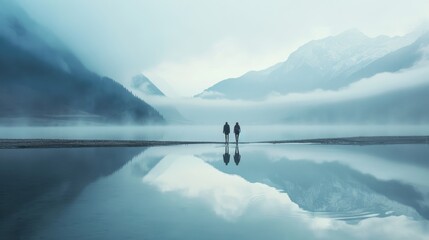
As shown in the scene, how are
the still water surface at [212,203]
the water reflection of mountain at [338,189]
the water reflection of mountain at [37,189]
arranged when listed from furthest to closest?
the water reflection of mountain at [338,189]
the water reflection of mountain at [37,189]
the still water surface at [212,203]

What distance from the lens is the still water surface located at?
15828 mm

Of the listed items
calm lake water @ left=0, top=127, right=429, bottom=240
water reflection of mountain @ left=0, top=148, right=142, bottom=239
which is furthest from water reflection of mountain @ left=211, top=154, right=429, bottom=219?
water reflection of mountain @ left=0, top=148, right=142, bottom=239

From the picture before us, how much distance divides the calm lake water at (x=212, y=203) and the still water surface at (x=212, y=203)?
1.4 inches

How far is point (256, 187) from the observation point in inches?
1018

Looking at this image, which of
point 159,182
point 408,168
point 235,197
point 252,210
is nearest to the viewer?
point 252,210

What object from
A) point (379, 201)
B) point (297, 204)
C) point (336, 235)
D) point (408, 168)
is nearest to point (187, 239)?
point (336, 235)

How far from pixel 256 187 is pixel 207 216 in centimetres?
800

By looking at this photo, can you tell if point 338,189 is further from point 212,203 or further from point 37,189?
point 37,189

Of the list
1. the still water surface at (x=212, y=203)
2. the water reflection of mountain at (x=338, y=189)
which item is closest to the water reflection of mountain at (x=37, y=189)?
the still water surface at (x=212, y=203)

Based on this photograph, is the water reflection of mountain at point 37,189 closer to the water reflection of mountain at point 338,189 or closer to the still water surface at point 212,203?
the still water surface at point 212,203

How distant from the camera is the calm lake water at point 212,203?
15.8 m

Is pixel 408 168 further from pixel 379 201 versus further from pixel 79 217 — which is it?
pixel 79 217

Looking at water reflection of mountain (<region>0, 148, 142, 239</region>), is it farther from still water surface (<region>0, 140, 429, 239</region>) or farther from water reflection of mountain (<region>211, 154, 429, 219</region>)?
water reflection of mountain (<region>211, 154, 429, 219</region>)

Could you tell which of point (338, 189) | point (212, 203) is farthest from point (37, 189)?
point (338, 189)
